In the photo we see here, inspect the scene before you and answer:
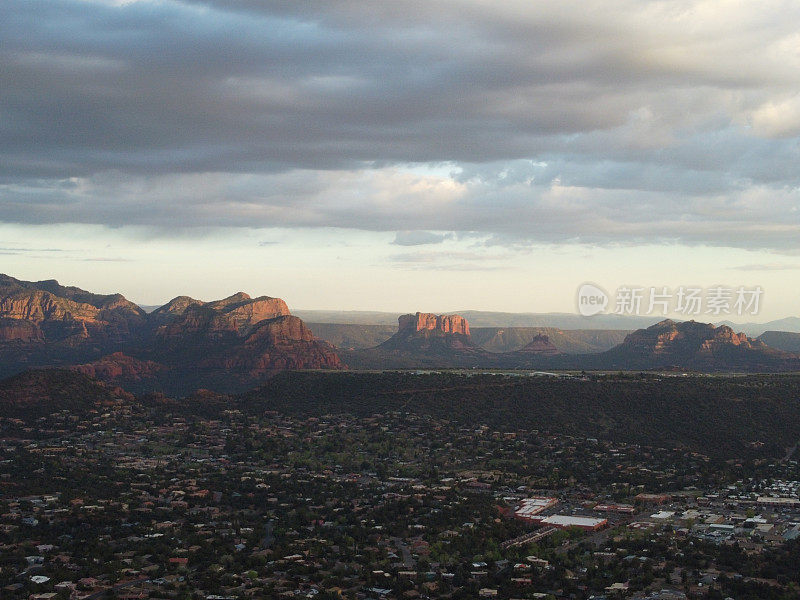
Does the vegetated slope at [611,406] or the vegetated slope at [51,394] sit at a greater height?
the vegetated slope at [611,406]

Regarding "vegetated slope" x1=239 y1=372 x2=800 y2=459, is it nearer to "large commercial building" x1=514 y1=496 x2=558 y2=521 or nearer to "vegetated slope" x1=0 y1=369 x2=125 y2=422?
"vegetated slope" x1=0 y1=369 x2=125 y2=422

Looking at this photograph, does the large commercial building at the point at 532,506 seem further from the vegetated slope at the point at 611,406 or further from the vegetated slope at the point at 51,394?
the vegetated slope at the point at 51,394

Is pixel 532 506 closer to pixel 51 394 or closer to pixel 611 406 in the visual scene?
pixel 611 406

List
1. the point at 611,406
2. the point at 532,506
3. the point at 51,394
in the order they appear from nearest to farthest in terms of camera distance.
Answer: the point at 532,506 → the point at 611,406 → the point at 51,394

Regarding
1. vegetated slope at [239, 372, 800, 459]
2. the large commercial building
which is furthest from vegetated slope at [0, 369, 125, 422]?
the large commercial building

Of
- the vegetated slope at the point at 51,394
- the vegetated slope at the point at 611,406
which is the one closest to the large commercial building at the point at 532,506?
the vegetated slope at the point at 611,406

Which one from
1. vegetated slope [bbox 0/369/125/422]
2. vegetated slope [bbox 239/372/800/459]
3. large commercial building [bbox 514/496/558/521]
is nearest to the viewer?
large commercial building [bbox 514/496/558/521]

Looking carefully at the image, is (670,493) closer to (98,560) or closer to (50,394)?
(98,560)

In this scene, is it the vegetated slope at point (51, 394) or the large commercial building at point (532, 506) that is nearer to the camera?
the large commercial building at point (532, 506)

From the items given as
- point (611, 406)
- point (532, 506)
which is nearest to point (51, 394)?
point (611, 406)
